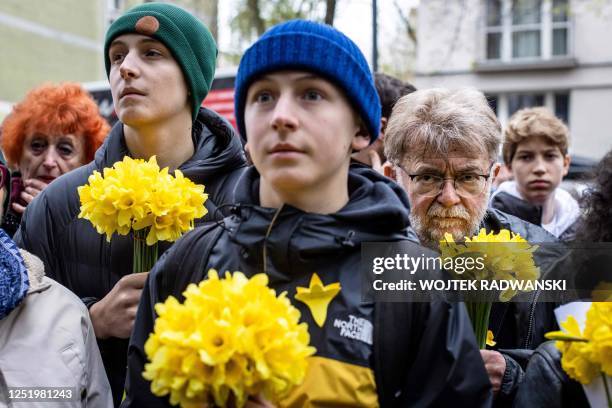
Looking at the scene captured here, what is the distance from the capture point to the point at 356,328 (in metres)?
1.94

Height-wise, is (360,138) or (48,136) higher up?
(48,136)

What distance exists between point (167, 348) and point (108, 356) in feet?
4.28

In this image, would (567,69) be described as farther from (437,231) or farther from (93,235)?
(93,235)

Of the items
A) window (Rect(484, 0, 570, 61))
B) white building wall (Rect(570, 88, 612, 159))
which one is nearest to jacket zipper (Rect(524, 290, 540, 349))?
white building wall (Rect(570, 88, 612, 159))

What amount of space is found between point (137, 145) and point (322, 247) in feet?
4.56

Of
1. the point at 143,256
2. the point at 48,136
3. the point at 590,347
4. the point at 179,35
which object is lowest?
the point at 590,347

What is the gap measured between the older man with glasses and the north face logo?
2.77 ft

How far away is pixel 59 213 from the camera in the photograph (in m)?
2.92

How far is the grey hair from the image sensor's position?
9.41 feet

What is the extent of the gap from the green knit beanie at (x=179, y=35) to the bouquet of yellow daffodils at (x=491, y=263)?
1.31 meters

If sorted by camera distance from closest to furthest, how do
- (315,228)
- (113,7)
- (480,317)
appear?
(315,228) → (480,317) → (113,7)

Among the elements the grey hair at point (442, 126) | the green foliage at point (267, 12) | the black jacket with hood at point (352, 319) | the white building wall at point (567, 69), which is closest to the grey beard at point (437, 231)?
the grey hair at point (442, 126)

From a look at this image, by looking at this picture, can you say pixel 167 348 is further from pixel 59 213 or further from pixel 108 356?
pixel 59 213

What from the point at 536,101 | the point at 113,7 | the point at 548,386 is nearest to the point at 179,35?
the point at 548,386
